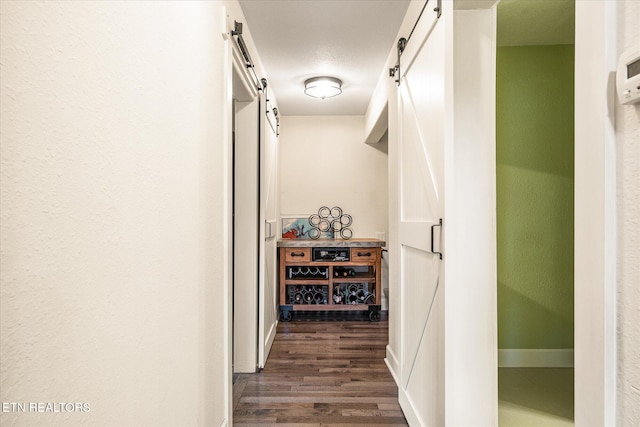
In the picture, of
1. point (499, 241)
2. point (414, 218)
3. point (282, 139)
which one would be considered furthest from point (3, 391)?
point (282, 139)

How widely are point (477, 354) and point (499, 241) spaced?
1.62 meters

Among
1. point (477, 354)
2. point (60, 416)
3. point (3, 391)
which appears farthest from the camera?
point (477, 354)

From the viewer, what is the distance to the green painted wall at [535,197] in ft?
9.59

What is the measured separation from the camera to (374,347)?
3402 mm

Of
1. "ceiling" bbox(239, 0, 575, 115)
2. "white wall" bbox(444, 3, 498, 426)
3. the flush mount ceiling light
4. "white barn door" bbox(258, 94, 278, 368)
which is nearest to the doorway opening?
"ceiling" bbox(239, 0, 575, 115)

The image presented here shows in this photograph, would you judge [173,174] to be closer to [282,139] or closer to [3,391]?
[3,391]

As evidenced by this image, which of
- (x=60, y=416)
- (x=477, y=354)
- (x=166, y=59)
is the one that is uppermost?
(x=166, y=59)

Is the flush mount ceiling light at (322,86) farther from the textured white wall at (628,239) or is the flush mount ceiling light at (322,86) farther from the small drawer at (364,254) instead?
the textured white wall at (628,239)

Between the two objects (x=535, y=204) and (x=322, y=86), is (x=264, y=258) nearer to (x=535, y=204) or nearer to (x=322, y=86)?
(x=322, y=86)

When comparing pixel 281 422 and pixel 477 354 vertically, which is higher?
pixel 477 354

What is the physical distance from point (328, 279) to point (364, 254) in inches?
20.0

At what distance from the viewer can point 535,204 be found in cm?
293

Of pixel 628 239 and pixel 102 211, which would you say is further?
pixel 102 211

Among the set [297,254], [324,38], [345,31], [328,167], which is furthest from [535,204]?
[328,167]
